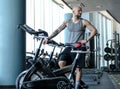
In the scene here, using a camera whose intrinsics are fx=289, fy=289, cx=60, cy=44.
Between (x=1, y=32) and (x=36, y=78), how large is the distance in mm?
1955

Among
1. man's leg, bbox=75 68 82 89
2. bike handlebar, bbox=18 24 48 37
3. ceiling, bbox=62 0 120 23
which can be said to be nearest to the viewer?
bike handlebar, bbox=18 24 48 37

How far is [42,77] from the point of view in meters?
3.85

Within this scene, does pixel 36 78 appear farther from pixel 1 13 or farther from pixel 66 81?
pixel 1 13

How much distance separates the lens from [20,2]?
5.66m

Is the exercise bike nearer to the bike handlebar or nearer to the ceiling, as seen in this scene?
the bike handlebar

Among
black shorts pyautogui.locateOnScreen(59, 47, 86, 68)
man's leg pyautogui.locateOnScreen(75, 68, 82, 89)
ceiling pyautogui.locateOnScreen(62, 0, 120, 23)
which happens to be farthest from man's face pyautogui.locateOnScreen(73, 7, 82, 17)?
ceiling pyautogui.locateOnScreen(62, 0, 120, 23)

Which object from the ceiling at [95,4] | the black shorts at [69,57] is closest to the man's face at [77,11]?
the black shorts at [69,57]

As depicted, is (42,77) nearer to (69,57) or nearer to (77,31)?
(69,57)

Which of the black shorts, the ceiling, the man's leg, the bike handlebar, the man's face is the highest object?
the ceiling

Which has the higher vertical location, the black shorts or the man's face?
the man's face

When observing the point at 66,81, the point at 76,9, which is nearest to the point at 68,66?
the point at 66,81

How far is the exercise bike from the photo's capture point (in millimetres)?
3711

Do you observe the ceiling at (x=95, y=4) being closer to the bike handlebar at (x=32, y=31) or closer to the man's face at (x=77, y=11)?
the man's face at (x=77, y=11)

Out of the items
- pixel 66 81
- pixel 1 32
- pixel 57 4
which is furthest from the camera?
pixel 57 4
